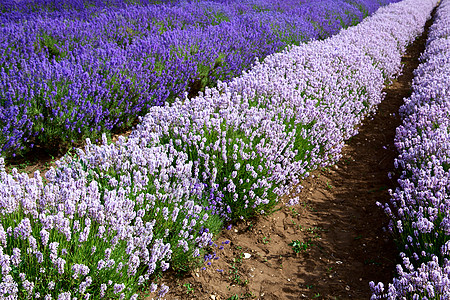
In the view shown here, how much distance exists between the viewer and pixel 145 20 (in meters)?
6.50

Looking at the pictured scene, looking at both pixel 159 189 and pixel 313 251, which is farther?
pixel 313 251

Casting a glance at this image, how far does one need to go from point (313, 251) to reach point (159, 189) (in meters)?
1.40

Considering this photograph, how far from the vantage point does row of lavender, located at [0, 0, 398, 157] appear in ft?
12.5

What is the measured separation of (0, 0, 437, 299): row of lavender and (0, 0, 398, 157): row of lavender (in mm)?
Answer: 1230

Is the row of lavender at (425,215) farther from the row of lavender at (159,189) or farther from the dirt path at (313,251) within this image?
the row of lavender at (159,189)

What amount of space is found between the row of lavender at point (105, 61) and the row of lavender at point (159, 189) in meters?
1.23

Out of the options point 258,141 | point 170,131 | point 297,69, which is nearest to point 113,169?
point 170,131

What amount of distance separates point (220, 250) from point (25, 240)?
4.67 feet

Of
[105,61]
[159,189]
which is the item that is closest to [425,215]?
[159,189]

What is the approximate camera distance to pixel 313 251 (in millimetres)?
2857

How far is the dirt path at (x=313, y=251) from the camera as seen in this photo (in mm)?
2434

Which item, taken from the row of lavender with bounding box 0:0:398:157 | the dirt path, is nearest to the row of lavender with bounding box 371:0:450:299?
the dirt path

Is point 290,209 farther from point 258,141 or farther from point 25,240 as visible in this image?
point 25,240

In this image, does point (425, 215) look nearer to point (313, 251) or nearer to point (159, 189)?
point (313, 251)
